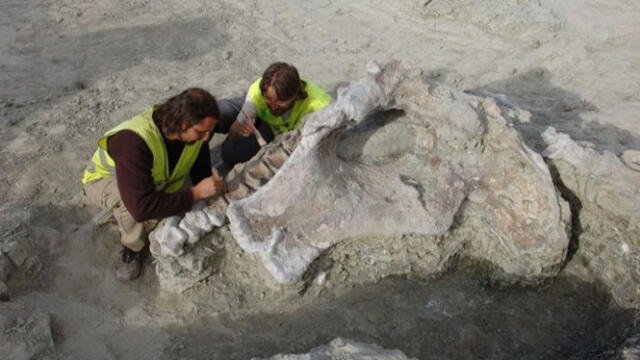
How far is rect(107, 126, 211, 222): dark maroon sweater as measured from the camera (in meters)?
2.50

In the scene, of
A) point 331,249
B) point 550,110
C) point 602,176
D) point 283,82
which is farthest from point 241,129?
point 550,110

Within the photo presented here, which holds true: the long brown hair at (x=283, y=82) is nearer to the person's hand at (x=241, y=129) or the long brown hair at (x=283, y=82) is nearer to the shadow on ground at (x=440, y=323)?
the person's hand at (x=241, y=129)

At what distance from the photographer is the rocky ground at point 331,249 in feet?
8.42

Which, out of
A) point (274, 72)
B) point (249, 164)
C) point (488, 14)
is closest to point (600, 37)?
point (488, 14)

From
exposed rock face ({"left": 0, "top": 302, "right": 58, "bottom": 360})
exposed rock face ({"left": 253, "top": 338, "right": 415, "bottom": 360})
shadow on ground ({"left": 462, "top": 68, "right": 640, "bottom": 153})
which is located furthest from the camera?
shadow on ground ({"left": 462, "top": 68, "right": 640, "bottom": 153})

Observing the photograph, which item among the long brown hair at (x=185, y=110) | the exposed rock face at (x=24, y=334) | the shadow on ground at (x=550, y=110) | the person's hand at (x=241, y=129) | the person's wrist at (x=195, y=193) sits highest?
the long brown hair at (x=185, y=110)

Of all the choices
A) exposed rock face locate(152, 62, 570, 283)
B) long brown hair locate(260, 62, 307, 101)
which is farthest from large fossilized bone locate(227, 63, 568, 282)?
long brown hair locate(260, 62, 307, 101)

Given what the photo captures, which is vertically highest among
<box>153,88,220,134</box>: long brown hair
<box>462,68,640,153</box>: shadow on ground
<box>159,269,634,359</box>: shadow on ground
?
<box>153,88,220,134</box>: long brown hair

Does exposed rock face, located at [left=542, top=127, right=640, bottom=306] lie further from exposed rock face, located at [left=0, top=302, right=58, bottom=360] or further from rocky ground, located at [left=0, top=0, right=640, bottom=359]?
exposed rock face, located at [left=0, top=302, right=58, bottom=360]

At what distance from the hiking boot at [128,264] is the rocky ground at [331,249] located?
0.05 metres

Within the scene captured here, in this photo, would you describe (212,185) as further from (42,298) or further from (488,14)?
(488,14)

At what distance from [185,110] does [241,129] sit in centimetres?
87

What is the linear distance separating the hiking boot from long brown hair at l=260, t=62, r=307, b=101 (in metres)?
1.14

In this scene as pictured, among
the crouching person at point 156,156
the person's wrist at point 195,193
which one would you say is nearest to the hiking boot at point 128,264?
the crouching person at point 156,156
